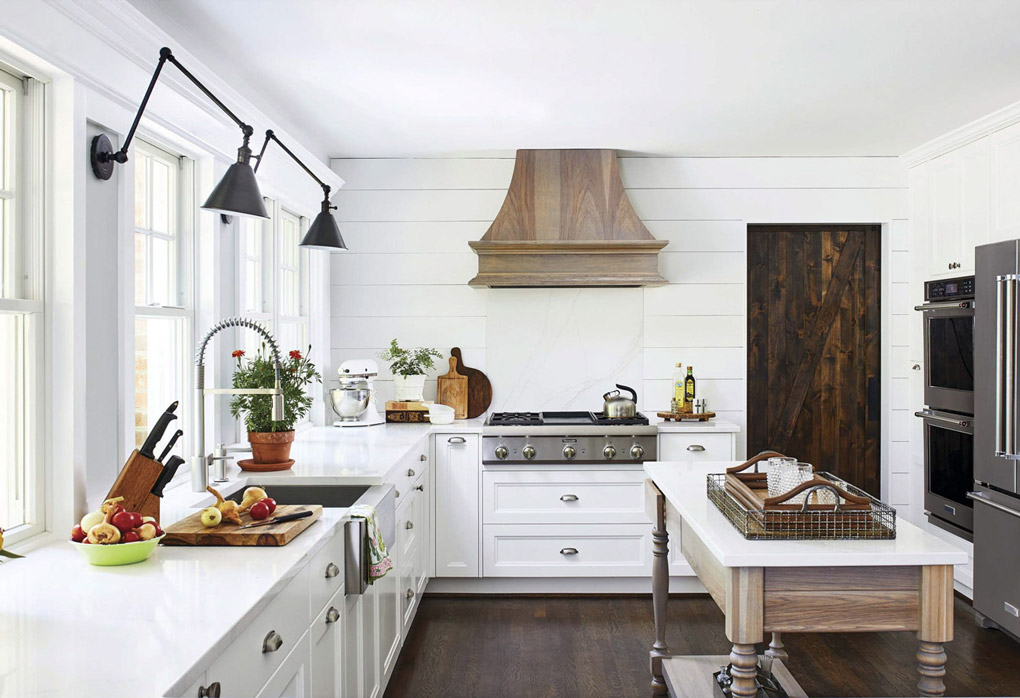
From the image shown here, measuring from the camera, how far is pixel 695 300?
15.4 ft

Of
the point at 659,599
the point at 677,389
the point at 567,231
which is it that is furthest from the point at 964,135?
the point at 659,599

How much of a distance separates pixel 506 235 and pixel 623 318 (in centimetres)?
91

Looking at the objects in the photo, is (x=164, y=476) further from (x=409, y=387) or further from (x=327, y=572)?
(x=409, y=387)

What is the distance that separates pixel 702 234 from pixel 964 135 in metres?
1.44

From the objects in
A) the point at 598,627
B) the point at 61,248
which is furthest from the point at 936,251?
the point at 61,248

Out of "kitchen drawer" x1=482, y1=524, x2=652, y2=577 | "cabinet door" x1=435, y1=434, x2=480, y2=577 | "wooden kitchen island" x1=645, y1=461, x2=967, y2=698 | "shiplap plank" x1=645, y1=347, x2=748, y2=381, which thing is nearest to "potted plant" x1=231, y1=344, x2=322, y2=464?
"cabinet door" x1=435, y1=434, x2=480, y2=577

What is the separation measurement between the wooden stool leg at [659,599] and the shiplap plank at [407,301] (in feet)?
6.86

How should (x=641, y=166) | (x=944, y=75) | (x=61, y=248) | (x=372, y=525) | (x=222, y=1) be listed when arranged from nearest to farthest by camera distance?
(x=61, y=248) → (x=372, y=525) → (x=222, y=1) → (x=944, y=75) → (x=641, y=166)

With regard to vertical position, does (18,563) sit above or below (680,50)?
below

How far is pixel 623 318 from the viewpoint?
4684mm

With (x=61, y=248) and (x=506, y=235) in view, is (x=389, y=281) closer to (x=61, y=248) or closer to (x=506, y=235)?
(x=506, y=235)

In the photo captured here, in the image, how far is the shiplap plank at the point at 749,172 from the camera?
4.66 meters

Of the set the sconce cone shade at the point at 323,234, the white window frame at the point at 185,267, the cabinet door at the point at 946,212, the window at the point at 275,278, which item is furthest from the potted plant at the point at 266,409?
the cabinet door at the point at 946,212

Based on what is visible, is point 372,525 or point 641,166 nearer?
point 372,525
